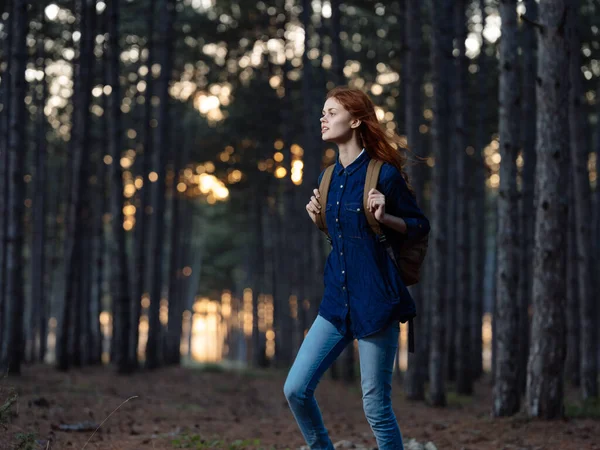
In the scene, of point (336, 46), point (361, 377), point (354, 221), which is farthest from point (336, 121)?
point (336, 46)

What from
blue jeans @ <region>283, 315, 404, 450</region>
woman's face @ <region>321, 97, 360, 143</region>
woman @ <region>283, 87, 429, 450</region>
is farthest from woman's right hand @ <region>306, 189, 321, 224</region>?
blue jeans @ <region>283, 315, 404, 450</region>

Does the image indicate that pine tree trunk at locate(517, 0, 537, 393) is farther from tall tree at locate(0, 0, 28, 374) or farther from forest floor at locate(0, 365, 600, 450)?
tall tree at locate(0, 0, 28, 374)

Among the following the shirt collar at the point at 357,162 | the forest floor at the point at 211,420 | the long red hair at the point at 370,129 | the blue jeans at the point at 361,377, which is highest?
the long red hair at the point at 370,129

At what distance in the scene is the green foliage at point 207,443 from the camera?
7.71 metres

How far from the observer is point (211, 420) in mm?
10875

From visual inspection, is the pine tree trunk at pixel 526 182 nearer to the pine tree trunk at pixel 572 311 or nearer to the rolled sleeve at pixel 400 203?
the pine tree trunk at pixel 572 311

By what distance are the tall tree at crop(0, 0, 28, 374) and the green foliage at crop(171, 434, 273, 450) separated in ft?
23.1

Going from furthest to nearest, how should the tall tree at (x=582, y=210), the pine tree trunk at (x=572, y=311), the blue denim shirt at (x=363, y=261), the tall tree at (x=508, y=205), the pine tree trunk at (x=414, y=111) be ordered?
the pine tree trunk at (x=572, y=311) → the pine tree trunk at (x=414, y=111) → the tall tree at (x=582, y=210) → the tall tree at (x=508, y=205) → the blue denim shirt at (x=363, y=261)

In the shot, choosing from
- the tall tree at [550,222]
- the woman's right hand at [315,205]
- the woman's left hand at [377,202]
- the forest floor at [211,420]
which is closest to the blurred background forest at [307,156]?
the tall tree at [550,222]

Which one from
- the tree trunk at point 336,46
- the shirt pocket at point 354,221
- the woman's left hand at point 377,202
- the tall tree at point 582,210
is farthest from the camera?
the tree trunk at point 336,46

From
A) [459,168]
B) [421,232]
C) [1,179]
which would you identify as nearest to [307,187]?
[459,168]

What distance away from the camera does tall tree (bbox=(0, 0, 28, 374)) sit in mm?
14055

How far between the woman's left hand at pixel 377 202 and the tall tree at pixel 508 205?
6348 millimetres

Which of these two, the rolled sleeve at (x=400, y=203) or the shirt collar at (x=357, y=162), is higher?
the shirt collar at (x=357, y=162)
